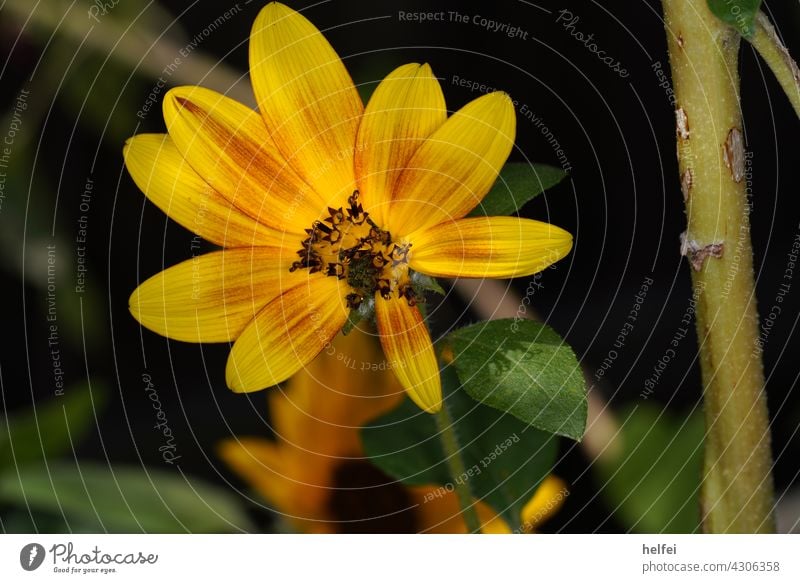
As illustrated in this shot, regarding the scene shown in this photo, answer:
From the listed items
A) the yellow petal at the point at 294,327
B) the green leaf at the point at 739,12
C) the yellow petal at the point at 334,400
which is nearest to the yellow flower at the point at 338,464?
the yellow petal at the point at 334,400

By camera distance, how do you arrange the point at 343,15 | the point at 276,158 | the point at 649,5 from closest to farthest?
the point at 276,158 → the point at 649,5 → the point at 343,15

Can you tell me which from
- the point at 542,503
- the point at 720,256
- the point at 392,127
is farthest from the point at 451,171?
the point at 542,503

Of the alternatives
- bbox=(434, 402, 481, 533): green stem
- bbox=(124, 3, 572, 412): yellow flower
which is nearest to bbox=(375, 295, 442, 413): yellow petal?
bbox=(124, 3, 572, 412): yellow flower

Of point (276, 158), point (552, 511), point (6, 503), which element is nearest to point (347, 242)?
point (276, 158)

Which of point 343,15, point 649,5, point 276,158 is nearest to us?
point 276,158

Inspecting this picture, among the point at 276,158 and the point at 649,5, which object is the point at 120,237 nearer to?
the point at 276,158
